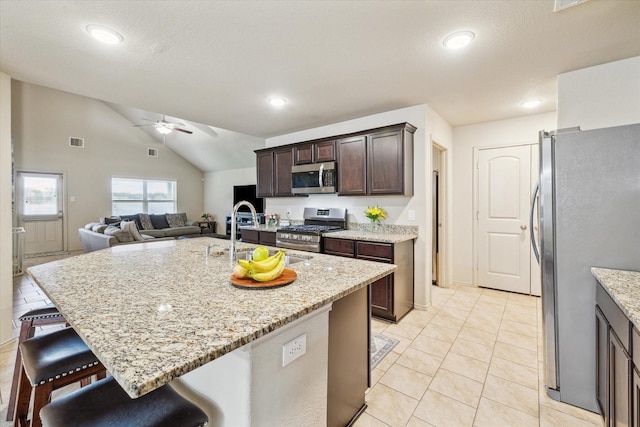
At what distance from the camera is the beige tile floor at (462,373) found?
174cm

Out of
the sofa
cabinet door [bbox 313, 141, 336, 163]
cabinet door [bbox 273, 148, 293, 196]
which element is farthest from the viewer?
the sofa

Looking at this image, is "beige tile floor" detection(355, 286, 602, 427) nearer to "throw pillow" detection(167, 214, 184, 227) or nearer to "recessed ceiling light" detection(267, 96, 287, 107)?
"recessed ceiling light" detection(267, 96, 287, 107)

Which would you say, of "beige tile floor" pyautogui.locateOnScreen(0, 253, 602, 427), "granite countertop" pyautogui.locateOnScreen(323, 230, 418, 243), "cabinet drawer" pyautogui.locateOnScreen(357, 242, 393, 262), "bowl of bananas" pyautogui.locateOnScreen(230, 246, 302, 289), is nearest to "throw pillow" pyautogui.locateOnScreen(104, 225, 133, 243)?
"beige tile floor" pyautogui.locateOnScreen(0, 253, 602, 427)

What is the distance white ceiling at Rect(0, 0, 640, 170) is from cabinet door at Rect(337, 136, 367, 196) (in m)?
0.52

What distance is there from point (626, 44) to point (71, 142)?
32.3ft

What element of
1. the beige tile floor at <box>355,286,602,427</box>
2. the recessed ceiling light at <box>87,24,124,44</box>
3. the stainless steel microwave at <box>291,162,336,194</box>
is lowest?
the beige tile floor at <box>355,286,602,427</box>

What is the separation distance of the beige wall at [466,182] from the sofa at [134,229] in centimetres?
536

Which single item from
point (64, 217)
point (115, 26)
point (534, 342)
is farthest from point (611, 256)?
point (64, 217)

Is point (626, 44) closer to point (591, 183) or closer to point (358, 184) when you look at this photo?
point (591, 183)

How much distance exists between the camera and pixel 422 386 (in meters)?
2.03

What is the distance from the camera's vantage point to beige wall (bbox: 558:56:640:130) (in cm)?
232

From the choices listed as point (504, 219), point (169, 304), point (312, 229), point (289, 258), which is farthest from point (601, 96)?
point (169, 304)

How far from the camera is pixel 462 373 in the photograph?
2.17 m

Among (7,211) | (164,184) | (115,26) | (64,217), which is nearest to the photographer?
(115,26)
